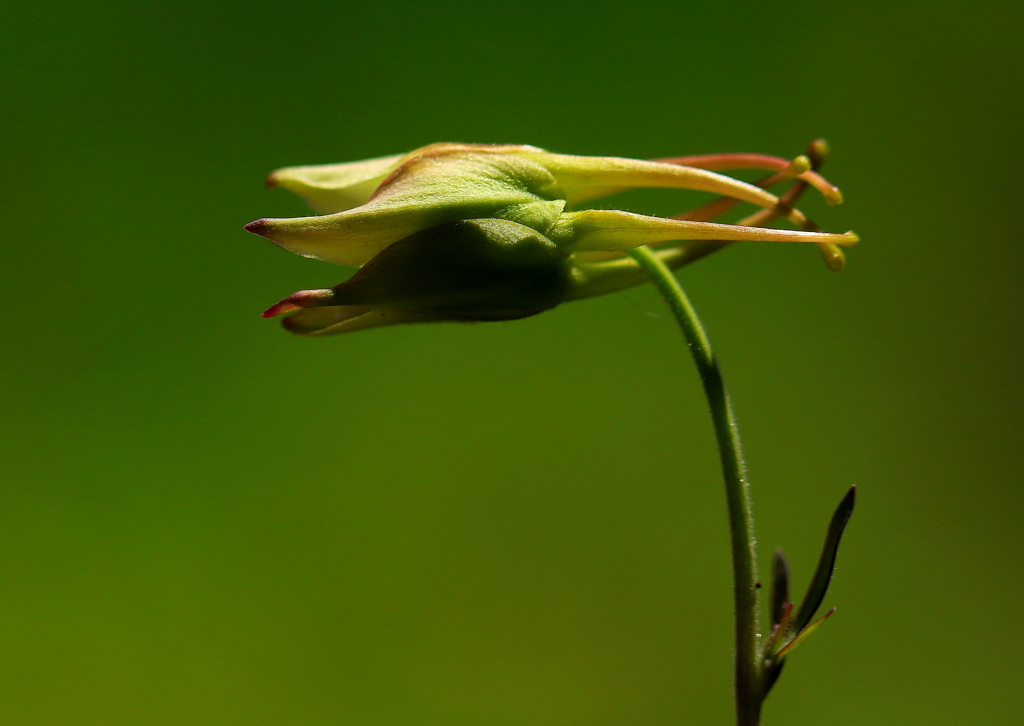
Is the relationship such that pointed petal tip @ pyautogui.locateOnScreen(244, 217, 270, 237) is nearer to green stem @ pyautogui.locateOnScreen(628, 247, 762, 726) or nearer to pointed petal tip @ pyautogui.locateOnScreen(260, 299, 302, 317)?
pointed petal tip @ pyautogui.locateOnScreen(260, 299, 302, 317)

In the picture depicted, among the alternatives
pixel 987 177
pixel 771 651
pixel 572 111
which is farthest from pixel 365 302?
pixel 987 177

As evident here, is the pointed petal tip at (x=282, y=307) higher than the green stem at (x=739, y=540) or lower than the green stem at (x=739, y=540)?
higher

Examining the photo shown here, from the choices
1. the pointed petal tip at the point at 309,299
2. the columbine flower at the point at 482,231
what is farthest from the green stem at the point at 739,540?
the pointed petal tip at the point at 309,299

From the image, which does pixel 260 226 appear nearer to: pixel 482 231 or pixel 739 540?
pixel 482 231

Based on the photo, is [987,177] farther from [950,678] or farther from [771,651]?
[771,651]

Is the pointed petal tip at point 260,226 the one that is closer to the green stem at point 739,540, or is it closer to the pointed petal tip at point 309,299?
the pointed petal tip at point 309,299

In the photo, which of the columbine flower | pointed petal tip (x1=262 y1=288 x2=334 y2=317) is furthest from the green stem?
pointed petal tip (x1=262 y1=288 x2=334 y2=317)
